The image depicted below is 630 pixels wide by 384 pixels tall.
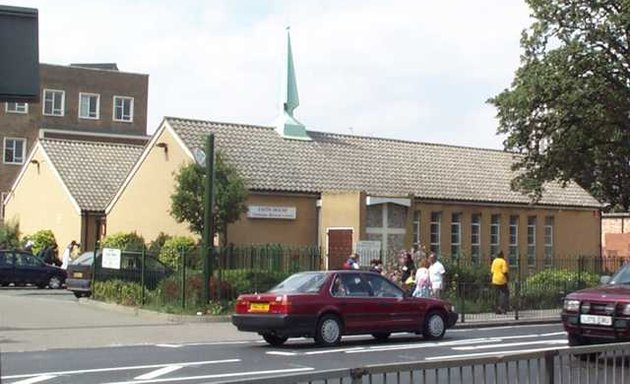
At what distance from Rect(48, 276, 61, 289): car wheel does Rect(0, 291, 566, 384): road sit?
14888 mm

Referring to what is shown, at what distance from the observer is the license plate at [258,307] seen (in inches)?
678

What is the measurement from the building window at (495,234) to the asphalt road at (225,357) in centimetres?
1960

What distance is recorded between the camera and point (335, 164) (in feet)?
125

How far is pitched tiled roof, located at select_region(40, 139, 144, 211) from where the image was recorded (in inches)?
1704

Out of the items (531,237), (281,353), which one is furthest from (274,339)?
(531,237)

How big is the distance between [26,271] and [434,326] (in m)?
20.8

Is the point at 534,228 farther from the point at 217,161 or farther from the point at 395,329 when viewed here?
the point at 395,329

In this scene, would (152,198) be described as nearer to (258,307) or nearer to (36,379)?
(258,307)

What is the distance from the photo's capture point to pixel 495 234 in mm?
40312

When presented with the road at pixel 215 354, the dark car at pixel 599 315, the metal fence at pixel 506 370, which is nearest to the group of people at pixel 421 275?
the road at pixel 215 354

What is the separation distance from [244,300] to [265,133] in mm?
20908

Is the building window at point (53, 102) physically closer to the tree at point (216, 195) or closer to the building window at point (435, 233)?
the building window at point (435, 233)

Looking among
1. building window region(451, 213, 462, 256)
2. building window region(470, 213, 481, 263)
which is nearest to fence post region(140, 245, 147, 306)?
building window region(451, 213, 462, 256)

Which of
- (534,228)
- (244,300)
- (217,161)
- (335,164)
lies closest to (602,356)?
(244,300)
